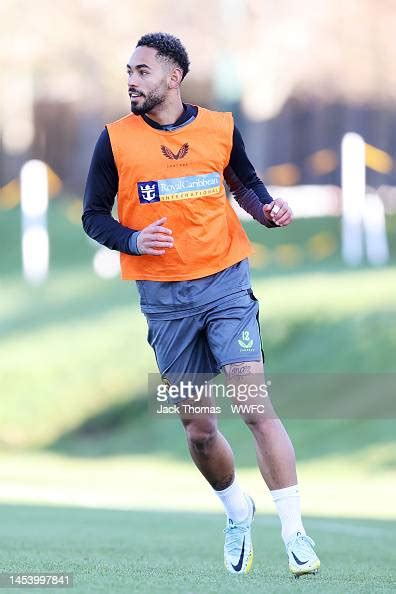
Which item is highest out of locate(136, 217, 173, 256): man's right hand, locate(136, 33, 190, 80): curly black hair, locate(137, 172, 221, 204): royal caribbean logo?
locate(136, 33, 190, 80): curly black hair

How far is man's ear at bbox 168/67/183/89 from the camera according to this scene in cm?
727

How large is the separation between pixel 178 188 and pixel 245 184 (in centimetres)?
51

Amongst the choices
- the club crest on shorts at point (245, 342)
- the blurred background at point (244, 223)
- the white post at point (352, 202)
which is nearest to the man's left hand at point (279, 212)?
the club crest on shorts at point (245, 342)

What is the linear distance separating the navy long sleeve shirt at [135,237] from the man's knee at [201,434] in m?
0.55

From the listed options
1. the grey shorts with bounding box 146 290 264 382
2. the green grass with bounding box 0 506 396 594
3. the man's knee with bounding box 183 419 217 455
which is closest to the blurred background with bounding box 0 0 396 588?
the green grass with bounding box 0 506 396 594

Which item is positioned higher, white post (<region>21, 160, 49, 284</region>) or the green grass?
white post (<region>21, 160, 49, 284</region>)

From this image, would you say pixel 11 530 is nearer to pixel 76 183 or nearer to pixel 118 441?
pixel 118 441

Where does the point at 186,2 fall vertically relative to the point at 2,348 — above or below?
above

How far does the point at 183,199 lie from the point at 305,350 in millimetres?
14027

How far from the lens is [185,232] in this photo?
7125 mm

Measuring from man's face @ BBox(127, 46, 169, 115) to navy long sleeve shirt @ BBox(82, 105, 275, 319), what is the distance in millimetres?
105

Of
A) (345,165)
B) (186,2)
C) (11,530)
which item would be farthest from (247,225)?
(11,530)

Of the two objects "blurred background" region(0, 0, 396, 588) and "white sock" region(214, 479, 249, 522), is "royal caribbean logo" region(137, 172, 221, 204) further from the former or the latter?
"blurred background" region(0, 0, 396, 588)

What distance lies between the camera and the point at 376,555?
337 inches
